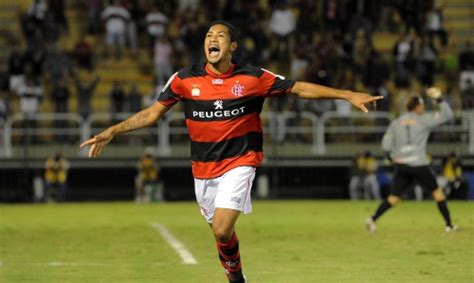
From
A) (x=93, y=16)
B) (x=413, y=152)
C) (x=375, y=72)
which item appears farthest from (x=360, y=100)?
(x=93, y=16)

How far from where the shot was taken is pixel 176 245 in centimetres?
1734

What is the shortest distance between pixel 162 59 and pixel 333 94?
24.2 metres

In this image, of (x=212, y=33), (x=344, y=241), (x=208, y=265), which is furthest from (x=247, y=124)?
(x=344, y=241)

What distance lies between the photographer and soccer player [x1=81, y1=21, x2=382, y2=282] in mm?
10609

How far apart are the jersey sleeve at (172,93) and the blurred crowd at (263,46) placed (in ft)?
69.4

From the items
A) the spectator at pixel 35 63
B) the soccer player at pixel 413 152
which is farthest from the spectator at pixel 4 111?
the soccer player at pixel 413 152

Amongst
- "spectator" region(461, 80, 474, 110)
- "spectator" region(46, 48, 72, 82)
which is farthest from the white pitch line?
"spectator" region(46, 48, 72, 82)

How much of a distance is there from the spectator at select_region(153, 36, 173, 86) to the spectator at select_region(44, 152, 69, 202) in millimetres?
4827

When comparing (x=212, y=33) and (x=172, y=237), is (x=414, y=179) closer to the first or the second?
(x=172, y=237)

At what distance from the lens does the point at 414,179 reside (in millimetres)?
19297

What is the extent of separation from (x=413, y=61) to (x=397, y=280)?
22.6m

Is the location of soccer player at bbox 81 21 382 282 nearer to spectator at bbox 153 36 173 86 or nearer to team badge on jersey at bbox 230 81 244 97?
team badge on jersey at bbox 230 81 244 97

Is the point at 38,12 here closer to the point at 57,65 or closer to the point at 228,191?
the point at 57,65

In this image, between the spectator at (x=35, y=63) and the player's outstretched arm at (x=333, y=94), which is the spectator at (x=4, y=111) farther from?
the player's outstretched arm at (x=333, y=94)
